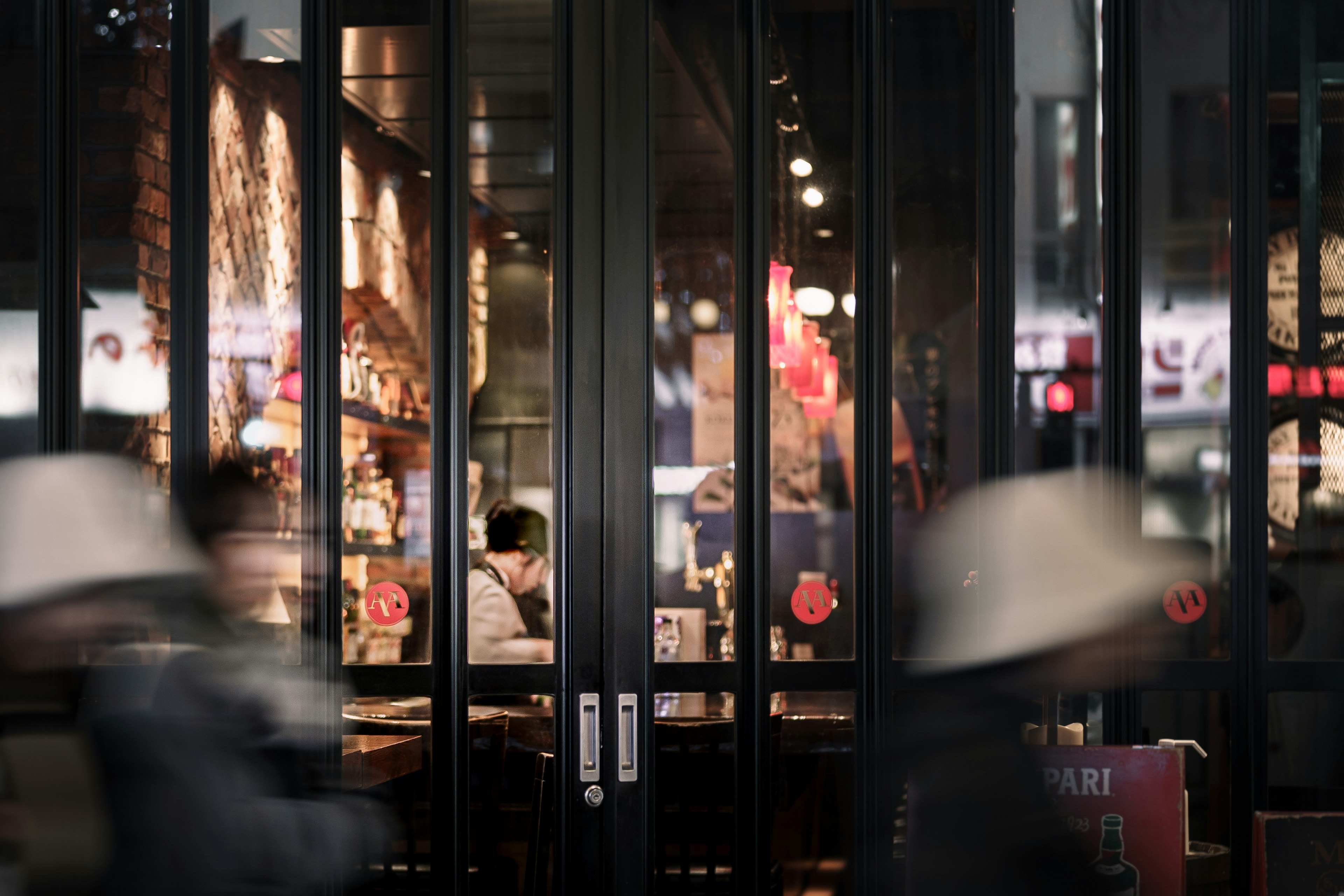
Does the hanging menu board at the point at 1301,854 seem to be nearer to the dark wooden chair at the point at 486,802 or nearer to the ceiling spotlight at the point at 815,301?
the ceiling spotlight at the point at 815,301

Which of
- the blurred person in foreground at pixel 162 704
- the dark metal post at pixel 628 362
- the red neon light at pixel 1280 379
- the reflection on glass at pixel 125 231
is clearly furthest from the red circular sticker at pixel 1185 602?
the reflection on glass at pixel 125 231

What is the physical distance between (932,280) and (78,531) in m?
1.91

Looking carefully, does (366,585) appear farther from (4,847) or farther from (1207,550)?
(1207,550)

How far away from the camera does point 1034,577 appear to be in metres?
2.18

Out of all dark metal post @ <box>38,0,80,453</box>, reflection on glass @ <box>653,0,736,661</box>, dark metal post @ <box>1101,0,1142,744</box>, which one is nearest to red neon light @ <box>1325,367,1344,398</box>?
dark metal post @ <box>1101,0,1142,744</box>

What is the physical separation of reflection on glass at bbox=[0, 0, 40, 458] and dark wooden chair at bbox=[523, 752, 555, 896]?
1.32 metres

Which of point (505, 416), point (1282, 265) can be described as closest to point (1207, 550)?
point (1282, 265)

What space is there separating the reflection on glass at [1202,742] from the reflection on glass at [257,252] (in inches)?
72.5

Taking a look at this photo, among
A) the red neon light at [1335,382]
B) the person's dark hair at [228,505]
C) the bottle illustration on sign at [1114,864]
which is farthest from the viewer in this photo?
the person's dark hair at [228,505]

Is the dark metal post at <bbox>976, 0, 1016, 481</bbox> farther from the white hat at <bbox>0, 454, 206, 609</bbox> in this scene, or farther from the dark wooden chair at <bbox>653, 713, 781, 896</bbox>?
the white hat at <bbox>0, 454, 206, 609</bbox>

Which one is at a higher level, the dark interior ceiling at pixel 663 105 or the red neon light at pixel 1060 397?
the dark interior ceiling at pixel 663 105

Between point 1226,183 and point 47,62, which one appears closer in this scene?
point 1226,183

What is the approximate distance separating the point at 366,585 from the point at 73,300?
916 mm

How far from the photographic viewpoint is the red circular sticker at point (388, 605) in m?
2.25
